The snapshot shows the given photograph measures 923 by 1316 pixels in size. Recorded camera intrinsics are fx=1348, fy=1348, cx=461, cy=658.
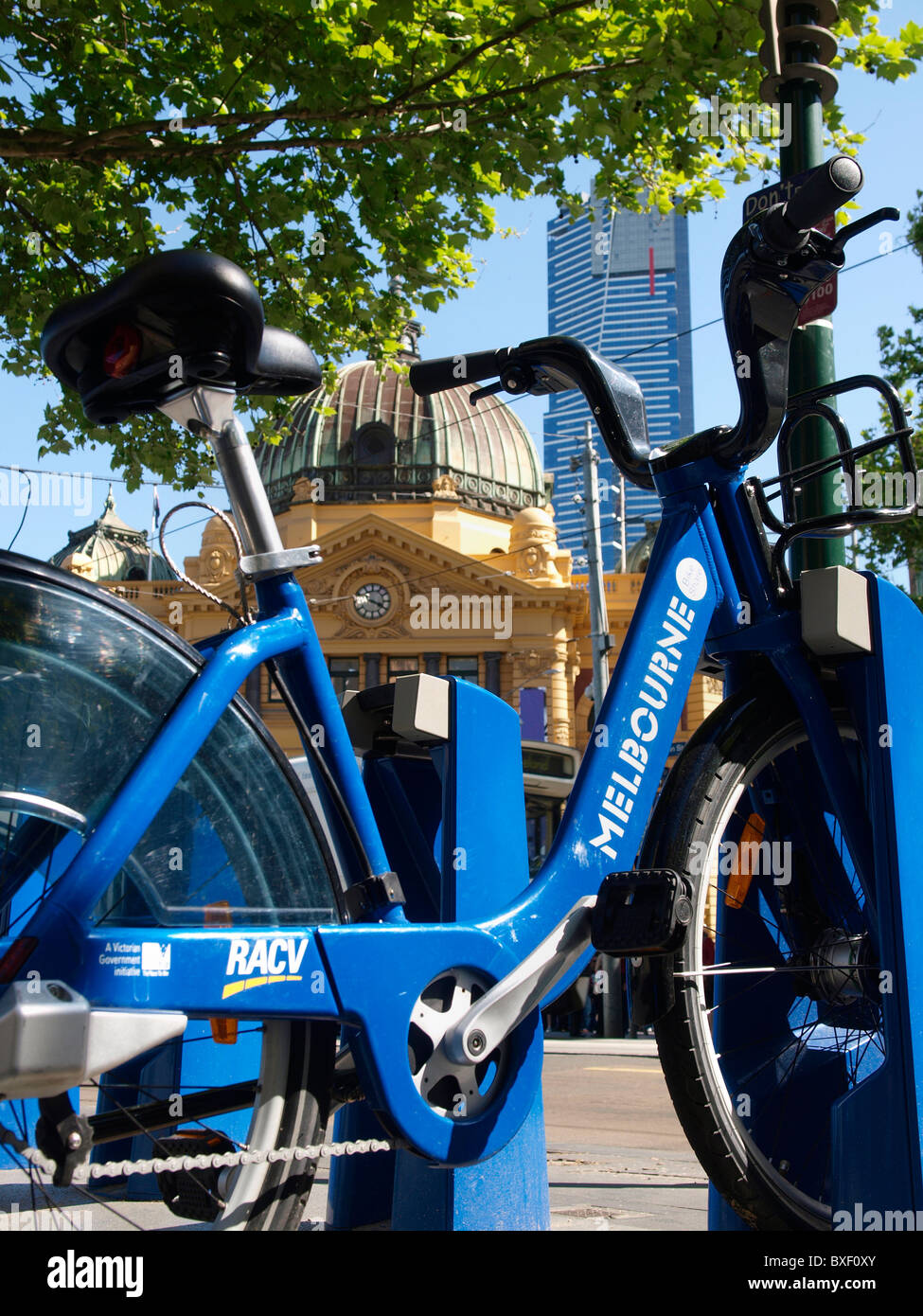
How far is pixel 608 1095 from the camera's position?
1051cm

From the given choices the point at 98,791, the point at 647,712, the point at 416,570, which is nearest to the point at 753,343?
the point at 647,712

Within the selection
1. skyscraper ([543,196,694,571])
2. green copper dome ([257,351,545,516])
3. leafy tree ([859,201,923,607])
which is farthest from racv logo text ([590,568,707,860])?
skyscraper ([543,196,694,571])

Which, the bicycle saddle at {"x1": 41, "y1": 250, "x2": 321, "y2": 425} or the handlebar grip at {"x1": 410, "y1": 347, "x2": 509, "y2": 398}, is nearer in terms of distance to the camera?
the bicycle saddle at {"x1": 41, "y1": 250, "x2": 321, "y2": 425}

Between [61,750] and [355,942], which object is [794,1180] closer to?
[355,942]

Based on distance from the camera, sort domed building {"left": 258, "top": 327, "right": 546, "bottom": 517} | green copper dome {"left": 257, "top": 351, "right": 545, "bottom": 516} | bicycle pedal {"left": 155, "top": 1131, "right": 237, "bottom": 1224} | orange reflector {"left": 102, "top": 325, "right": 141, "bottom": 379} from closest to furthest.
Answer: bicycle pedal {"left": 155, "top": 1131, "right": 237, "bottom": 1224}
orange reflector {"left": 102, "top": 325, "right": 141, "bottom": 379}
domed building {"left": 258, "top": 327, "right": 546, "bottom": 517}
green copper dome {"left": 257, "top": 351, "right": 545, "bottom": 516}

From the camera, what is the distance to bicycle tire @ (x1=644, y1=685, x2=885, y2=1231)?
7.41 ft

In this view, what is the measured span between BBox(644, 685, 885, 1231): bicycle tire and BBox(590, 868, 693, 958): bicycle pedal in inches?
4.0

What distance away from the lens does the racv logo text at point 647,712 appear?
7.88 feet

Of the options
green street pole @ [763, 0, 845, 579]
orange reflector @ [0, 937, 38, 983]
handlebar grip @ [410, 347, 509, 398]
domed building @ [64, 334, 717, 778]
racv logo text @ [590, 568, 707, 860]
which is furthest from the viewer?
domed building @ [64, 334, 717, 778]

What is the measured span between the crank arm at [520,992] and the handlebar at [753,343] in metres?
0.94

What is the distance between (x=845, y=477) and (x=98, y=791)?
1.62 meters

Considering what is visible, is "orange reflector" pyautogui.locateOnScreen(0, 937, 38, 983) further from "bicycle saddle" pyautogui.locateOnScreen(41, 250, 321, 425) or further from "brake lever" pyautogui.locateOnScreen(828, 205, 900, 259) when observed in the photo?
"brake lever" pyautogui.locateOnScreen(828, 205, 900, 259)

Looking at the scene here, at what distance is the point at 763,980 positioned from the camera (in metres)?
2.61

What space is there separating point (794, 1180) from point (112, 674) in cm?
159
